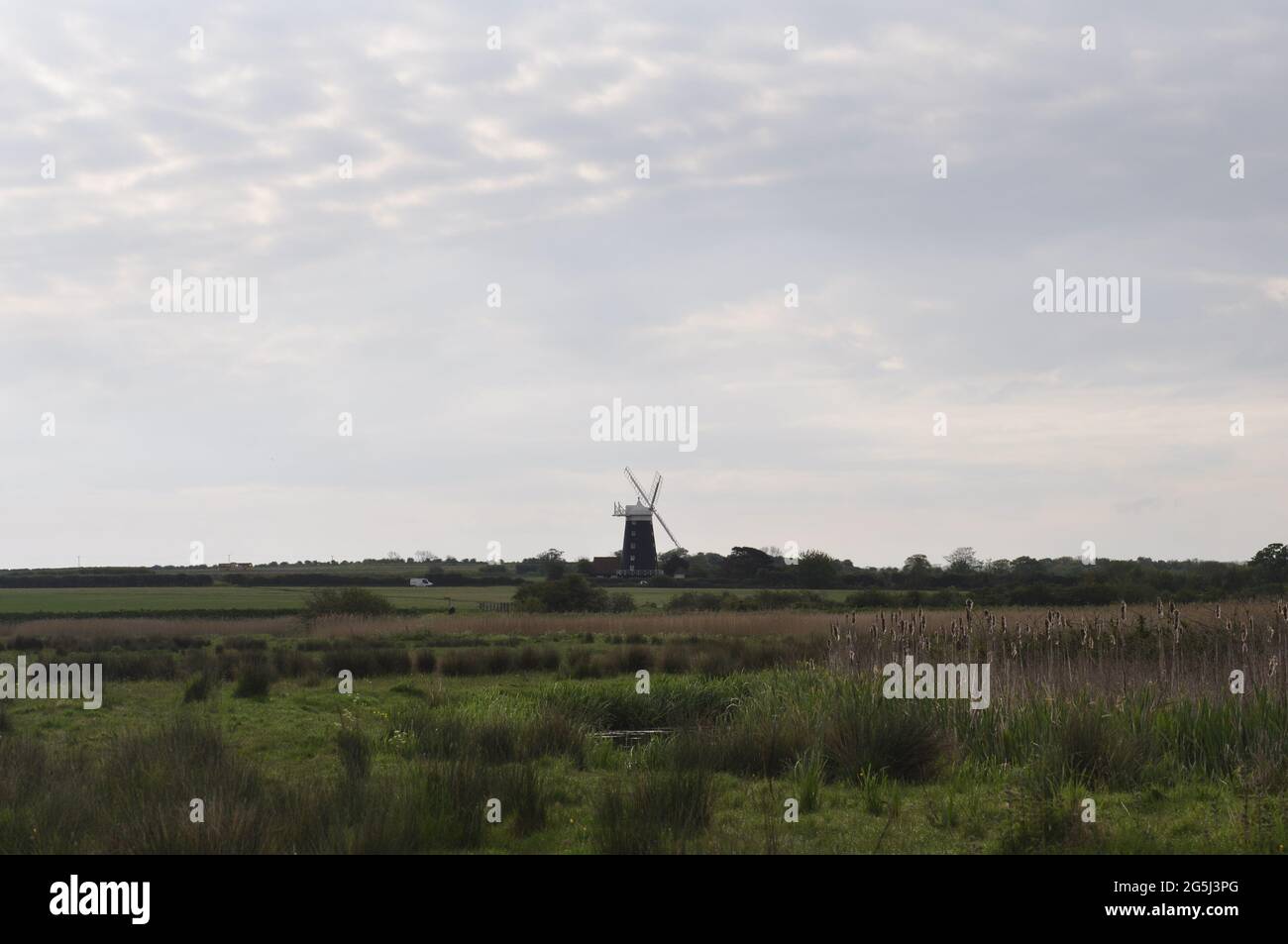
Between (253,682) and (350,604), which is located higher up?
(253,682)

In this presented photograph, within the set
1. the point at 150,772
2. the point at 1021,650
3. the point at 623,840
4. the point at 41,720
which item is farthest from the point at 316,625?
the point at 623,840

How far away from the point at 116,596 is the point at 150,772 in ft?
285

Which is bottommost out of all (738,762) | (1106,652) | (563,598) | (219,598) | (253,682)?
(219,598)

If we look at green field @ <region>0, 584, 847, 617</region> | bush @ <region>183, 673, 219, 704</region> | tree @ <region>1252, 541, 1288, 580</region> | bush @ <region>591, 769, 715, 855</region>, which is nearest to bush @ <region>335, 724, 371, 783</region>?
bush @ <region>591, 769, 715, 855</region>

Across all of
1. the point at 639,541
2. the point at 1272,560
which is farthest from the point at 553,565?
the point at 1272,560

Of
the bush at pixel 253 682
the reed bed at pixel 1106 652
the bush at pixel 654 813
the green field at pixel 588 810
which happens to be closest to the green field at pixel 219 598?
the bush at pixel 253 682

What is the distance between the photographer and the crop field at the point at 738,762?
9953 mm

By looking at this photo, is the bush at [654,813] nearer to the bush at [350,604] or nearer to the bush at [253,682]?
the bush at [253,682]

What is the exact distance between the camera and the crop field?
995 centimetres

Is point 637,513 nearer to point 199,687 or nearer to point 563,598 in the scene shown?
point 563,598

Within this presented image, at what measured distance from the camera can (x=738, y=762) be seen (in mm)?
14594

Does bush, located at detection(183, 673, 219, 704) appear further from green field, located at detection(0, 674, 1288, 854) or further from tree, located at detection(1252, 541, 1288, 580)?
tree, located at detection(1252, 541, 1288, 580)

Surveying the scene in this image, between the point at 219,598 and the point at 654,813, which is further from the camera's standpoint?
the point at 219,598
